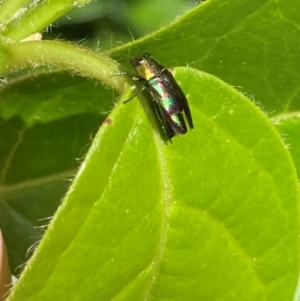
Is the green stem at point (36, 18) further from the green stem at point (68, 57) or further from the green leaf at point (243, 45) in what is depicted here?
the green leaf at point (243, 45)

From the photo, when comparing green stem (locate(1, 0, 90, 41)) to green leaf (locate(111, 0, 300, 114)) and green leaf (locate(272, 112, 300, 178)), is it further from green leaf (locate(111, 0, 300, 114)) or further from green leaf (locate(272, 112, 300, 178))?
green leaf (locate(272, 112, 300, 178))

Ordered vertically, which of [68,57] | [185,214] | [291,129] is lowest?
[291,129]

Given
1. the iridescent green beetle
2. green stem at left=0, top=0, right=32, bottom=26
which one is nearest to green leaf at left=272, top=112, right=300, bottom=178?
the iridescent green beetle

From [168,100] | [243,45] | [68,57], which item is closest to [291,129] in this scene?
[243,45]

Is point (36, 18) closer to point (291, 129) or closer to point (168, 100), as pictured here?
point (168, 100)

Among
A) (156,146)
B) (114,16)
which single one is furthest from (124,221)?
(114,16)

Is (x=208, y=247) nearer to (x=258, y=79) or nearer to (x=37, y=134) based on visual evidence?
(x=258, y=79)
